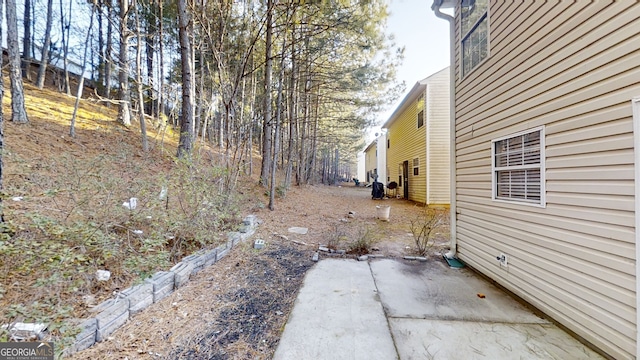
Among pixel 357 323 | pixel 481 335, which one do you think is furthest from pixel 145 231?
pixel 481 335

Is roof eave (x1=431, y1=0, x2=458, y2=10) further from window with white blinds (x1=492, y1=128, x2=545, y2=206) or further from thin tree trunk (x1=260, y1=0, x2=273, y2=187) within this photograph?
thin tree trunk (x1=260, y1=0, x2=273, y2=187)

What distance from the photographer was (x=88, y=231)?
228cm

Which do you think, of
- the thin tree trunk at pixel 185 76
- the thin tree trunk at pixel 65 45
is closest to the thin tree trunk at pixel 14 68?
the thin tree trunk at pixel 185 76

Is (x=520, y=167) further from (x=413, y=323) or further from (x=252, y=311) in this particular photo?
(x=252, y=311)

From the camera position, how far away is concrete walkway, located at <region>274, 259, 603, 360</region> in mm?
1856

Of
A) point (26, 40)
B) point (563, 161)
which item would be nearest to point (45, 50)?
point (26, 40)

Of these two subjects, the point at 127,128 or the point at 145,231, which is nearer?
the point at 145,231

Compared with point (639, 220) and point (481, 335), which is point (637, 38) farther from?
point (481, 335)

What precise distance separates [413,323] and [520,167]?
2142 mm

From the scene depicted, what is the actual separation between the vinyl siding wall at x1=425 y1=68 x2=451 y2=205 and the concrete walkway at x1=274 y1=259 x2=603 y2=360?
686 cm

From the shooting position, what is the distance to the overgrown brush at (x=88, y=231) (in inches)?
72.7

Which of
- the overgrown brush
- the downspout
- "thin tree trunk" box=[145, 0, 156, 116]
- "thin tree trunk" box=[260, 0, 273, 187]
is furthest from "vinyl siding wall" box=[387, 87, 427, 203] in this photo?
"thin tree trunk" box=[145, 0, 156, 116]

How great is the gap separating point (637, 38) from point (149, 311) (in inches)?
175

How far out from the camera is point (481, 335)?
2.05 metres
